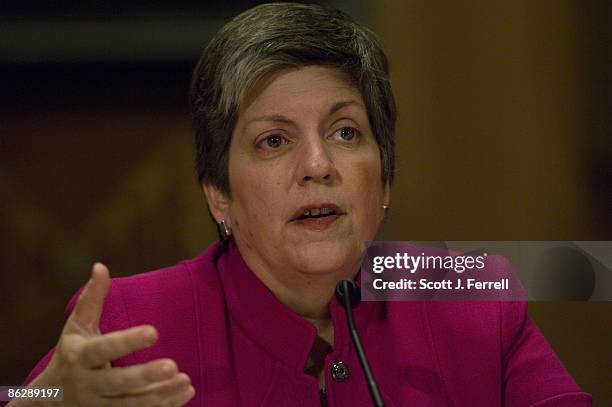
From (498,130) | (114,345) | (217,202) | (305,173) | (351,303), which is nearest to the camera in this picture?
(114,345)

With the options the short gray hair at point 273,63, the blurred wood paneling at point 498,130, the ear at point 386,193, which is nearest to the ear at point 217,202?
the short gray hair at point 273,63

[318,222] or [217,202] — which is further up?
[217,202]

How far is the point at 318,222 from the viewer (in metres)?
1.16

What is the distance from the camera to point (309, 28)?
1.23 meters

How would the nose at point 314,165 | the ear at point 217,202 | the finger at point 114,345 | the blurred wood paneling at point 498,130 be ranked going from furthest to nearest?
1. the blurred wood paneling at point 498,130
2. the ear at point 217,202
3. the nose at point 314,165
4. the finger at point 114,345

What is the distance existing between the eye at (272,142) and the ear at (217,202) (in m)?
0.14

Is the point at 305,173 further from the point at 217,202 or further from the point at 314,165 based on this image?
the point at 217,202

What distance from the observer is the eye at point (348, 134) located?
122 cm

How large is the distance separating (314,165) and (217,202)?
263mm

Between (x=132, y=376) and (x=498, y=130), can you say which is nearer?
(x=132, y=376)

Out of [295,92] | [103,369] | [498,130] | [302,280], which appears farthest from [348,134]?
[498,130]

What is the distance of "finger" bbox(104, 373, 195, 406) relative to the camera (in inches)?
33.4

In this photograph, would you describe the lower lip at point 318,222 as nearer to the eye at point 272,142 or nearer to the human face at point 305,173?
the human face at point 305,173

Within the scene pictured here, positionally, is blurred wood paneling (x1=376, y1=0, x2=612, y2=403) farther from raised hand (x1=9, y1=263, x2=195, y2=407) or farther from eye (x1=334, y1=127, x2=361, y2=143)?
raised hand (x1=9, y1=263, x2=195, y2=407)
